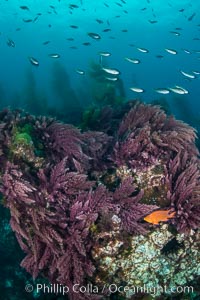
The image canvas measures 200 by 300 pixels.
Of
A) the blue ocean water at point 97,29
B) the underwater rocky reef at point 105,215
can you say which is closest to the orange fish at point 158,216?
the underwater rocky reef at point 105,215

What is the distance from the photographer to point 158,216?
5223 millimetres

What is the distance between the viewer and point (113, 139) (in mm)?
7094

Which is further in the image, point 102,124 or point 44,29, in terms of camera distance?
point 44,29

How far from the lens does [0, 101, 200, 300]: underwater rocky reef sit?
5.05 metres

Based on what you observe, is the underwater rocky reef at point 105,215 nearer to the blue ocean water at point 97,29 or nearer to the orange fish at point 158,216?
the orange fish at point 158,216

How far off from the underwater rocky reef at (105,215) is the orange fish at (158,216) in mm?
17

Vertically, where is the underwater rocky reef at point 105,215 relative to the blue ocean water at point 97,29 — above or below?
above

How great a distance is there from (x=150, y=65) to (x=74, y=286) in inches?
5144

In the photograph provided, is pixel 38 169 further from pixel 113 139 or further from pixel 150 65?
pixel 150 65

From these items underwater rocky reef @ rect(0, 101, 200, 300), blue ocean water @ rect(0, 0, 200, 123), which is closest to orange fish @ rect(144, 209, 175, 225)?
underwater rocky reef @ rect(0, 101, 200, 300)

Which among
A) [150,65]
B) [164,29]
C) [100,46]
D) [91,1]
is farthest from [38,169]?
[150,65]

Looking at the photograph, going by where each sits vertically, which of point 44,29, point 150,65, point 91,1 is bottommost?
point 150,65

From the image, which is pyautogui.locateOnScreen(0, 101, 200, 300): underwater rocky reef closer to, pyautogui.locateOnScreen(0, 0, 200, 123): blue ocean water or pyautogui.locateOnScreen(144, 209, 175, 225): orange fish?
pyautogui.locateOnScreen(144, 209, 175, 225): orange fish

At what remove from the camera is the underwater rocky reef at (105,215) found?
16.6ft
